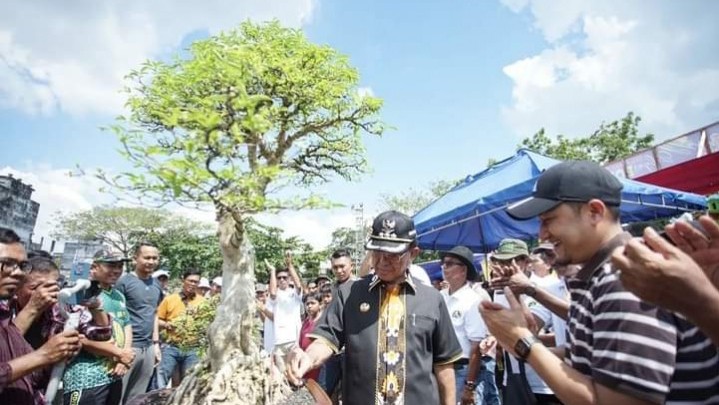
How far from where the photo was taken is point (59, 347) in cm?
229

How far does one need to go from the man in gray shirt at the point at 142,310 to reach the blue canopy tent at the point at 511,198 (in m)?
3.67

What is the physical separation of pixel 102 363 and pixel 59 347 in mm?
1742

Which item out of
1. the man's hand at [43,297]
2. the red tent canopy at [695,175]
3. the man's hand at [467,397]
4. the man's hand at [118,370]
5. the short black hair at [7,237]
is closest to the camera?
the short black hair at [7,237]

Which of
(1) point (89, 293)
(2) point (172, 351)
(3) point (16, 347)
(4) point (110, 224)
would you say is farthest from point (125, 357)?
(4) point (110, 224)

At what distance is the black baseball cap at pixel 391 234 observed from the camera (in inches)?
93.4

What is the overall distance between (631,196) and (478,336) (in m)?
2.81

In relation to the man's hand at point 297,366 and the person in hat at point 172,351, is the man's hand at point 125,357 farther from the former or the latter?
the man's hand at point 297,366

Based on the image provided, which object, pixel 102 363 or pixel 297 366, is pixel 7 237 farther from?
pixel 297 366

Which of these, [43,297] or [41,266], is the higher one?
[41,266]

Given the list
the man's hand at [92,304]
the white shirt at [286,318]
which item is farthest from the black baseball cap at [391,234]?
the white shirt at [286,318]

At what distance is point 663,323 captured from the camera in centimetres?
115

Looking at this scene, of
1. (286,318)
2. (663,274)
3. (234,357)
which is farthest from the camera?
(286,318)

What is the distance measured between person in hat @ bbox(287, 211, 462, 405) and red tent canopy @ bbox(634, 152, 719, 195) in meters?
7.73

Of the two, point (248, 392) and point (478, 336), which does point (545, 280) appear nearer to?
point (478, 336)
